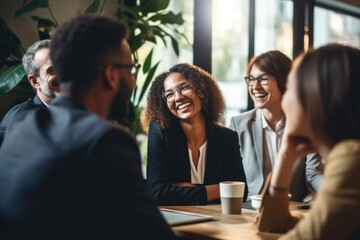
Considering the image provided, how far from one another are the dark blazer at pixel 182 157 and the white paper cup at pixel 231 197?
47cm

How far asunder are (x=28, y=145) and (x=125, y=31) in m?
0.46

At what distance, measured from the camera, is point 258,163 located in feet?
10.5

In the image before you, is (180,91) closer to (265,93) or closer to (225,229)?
(265,93)

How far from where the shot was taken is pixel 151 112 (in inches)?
119

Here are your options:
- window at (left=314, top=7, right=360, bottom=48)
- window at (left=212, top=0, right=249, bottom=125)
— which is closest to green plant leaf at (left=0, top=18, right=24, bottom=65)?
window at (left=212, top=0, right=249, bottom=125)

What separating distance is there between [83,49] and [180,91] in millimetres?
1455

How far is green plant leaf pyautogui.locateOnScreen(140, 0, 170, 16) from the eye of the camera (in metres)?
3.91

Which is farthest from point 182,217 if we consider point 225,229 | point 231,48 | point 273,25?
point 273,25

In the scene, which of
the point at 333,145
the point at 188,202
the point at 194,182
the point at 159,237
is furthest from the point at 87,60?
the point at 194,182

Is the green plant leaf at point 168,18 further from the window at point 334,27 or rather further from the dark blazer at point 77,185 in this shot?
the window at point 334,27

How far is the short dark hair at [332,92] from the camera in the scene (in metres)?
1.37

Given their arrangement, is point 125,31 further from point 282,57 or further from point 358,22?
point 358,22

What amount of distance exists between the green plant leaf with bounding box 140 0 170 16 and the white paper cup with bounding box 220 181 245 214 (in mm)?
2083

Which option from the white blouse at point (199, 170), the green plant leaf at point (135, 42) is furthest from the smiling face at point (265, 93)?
the green plant leaf at point (135, 42)
